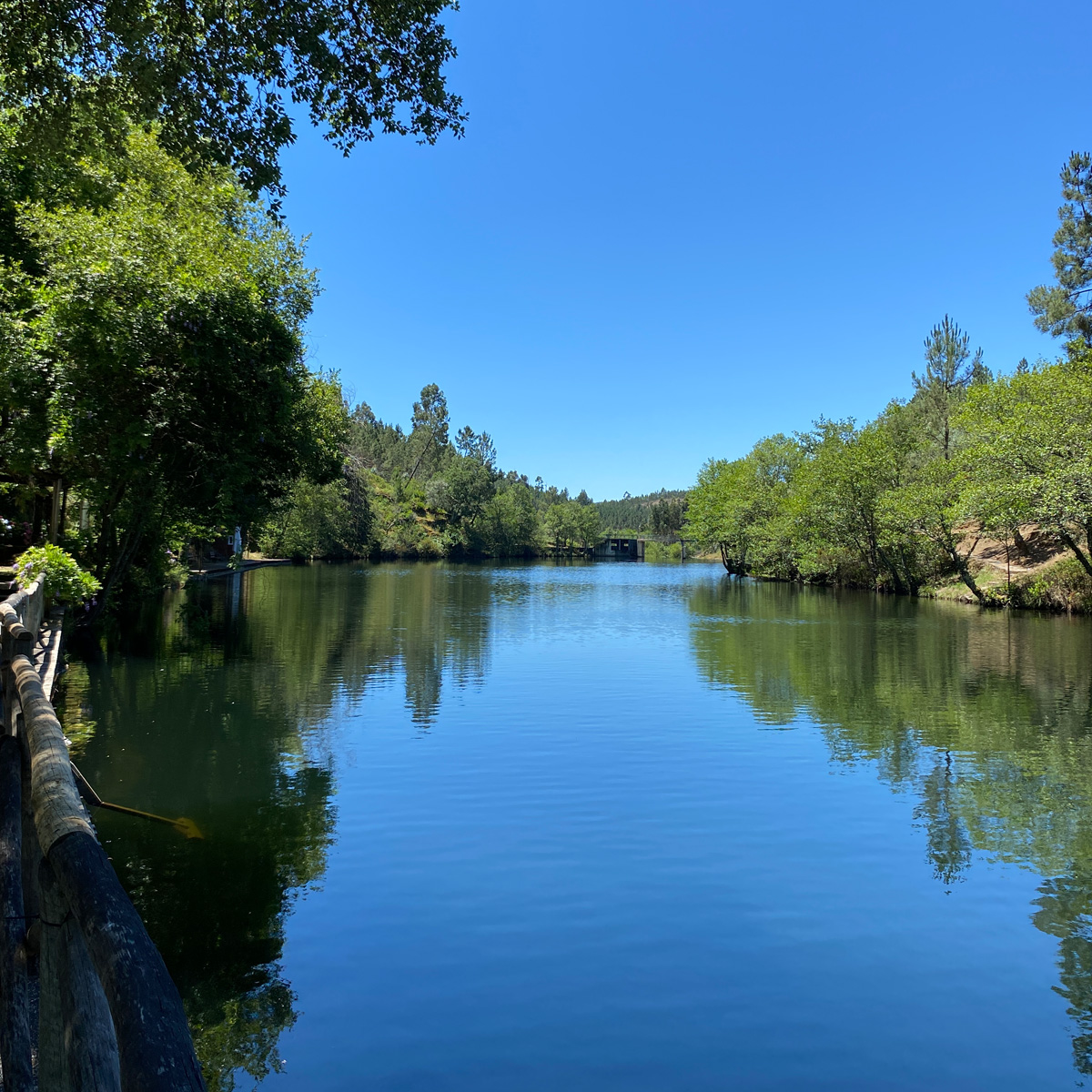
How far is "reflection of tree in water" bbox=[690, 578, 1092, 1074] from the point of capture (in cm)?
829

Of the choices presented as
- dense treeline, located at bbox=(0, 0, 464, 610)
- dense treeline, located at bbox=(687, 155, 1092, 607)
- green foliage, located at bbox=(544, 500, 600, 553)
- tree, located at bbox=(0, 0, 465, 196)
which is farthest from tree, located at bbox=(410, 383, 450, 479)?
tree, located at bbox=(0, 0, 465, 196)

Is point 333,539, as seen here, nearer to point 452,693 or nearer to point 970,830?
point 452,693

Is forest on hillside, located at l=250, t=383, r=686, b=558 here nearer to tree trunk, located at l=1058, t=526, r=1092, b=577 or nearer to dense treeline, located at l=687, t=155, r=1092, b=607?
dense treeline, located at l=687, t=155, r=1092, b=607

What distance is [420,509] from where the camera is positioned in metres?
117

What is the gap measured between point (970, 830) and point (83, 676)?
16.9 meters

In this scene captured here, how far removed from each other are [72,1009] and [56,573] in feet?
59.6

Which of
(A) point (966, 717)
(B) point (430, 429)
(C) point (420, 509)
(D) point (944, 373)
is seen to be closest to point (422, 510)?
(C) point (420, 509)

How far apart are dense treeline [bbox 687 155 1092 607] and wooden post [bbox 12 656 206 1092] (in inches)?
1337

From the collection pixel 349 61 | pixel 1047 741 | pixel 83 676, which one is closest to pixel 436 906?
pixel 349 61

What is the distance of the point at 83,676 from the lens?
1741 centimetres

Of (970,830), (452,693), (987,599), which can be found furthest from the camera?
(987,599)

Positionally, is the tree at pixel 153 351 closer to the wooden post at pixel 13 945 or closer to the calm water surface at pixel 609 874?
the calm water surface at pixel 609 874

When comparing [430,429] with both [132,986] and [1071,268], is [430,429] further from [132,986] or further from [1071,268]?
[132,986]

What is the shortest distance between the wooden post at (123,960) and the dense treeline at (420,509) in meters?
57.8
